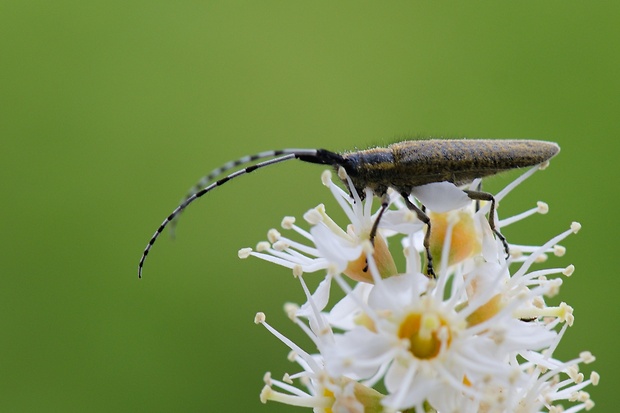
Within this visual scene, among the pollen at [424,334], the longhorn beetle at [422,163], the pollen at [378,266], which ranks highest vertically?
the longhorn beetle at [422,163]

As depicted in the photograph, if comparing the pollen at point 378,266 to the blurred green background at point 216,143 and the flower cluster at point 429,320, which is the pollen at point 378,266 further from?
the blurred green background at point 216,143

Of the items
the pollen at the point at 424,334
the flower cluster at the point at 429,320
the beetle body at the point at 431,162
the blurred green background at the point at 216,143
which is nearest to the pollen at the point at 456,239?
the flower cluster at the point at 429,320

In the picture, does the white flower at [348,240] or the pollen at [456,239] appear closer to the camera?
the white flower at [348,240]

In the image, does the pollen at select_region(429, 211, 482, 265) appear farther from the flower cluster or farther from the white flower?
the white flower

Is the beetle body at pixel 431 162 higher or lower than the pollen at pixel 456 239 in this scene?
higher

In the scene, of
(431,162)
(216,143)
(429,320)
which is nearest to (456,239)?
(431,162)

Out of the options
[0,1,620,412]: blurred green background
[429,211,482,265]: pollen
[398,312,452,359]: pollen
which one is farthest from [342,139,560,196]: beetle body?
[0,1,620,412]: blurred green background

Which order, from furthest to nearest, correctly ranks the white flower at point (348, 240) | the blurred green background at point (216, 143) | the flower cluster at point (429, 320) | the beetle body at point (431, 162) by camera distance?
1. the blurred green background at point (216, 143)
2. the beetle body at point (431, 162)
3. the white flower at point (348, 240)
4. the flower cluster at point (429, 320)
